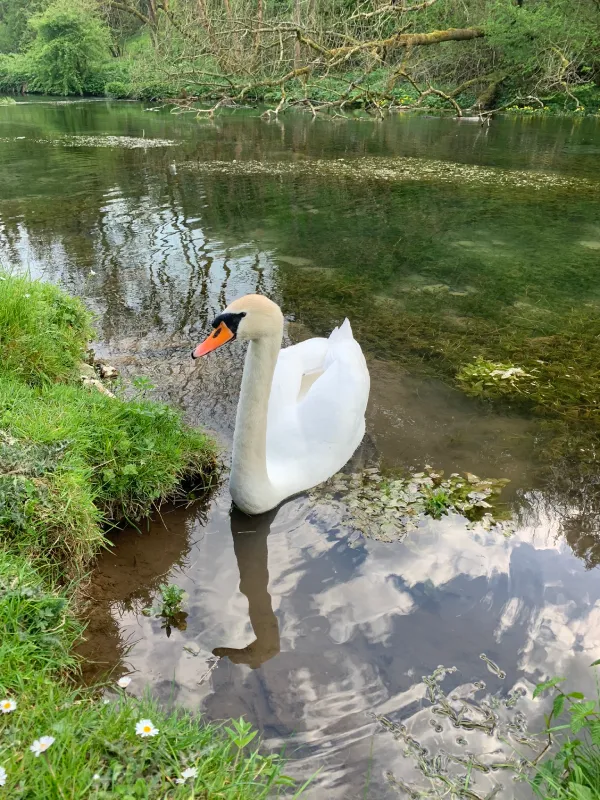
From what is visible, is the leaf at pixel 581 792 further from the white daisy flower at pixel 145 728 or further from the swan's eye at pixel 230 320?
the swan's eye at pixel 230 320

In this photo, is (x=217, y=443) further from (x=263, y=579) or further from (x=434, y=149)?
(x=434, y=149)

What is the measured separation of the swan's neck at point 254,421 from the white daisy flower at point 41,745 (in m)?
1.64

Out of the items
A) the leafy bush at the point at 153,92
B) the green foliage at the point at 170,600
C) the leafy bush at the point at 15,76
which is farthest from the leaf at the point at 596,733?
the leafy bush at the point at 15,76

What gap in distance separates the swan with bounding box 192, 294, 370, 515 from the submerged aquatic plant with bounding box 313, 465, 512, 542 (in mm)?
159

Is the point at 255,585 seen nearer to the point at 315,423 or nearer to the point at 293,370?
the point at 315,423

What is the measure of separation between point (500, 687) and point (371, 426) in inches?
82.7

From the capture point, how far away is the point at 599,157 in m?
14.4

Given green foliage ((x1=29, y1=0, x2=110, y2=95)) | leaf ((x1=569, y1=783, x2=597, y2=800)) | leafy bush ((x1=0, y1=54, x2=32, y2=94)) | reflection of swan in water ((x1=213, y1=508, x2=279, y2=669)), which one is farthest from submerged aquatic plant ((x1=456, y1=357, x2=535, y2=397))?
leafy bush ((x1=0, y1=54, x2=32, y2=94))

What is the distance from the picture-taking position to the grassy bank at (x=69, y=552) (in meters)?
1.57

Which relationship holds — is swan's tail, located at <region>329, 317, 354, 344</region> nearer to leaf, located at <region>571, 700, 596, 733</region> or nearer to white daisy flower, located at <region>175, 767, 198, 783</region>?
leaf, located at <region>571, 700, 596, 733</region>

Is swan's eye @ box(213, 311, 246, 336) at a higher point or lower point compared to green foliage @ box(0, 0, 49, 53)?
lower

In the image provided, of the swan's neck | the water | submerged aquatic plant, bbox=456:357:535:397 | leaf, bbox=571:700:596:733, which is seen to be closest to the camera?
leaf, bbox=571:700:596:733

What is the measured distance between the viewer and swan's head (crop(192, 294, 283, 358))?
282 cm

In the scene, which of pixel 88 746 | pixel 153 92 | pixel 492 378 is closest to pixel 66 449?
pixel 88 746
